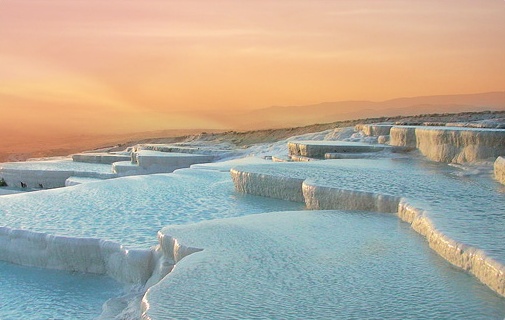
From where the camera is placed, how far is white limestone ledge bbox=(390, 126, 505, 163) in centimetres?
866

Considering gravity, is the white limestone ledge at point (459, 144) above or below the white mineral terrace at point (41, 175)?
above

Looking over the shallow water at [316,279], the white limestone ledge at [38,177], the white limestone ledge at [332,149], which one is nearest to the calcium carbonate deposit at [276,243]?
the shallow water at [316,279]

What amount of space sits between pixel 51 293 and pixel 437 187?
407 cm

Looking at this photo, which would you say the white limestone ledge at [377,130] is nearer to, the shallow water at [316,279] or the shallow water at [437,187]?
the shallow water at [437,187]

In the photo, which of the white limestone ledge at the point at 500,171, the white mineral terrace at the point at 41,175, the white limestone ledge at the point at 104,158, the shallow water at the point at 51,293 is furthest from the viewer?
the white limestone ledge at the point at 104,158

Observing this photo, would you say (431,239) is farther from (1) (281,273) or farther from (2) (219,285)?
(2) (219,285)

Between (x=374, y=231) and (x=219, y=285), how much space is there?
1873 mm

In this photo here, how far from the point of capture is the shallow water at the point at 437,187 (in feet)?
14.1

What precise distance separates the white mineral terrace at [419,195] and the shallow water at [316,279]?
0.16m

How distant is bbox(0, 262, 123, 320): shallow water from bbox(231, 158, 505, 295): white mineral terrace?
8.32 ft

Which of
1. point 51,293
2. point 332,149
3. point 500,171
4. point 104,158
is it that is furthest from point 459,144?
point 104,158

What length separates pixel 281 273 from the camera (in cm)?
Answer: 381

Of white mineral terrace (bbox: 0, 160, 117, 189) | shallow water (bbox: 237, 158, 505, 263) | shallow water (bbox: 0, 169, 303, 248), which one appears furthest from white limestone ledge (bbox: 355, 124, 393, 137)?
white mineral terrace (bbox: 0, 160, 117, 189)

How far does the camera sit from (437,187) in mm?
6480
